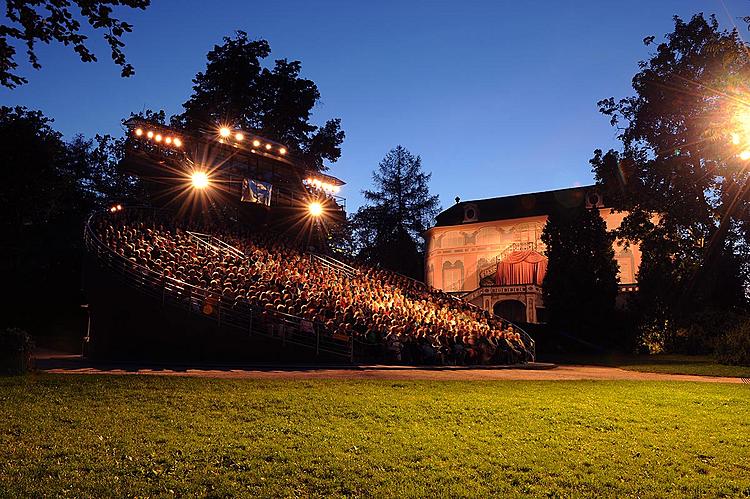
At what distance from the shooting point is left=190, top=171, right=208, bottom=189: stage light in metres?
34.3

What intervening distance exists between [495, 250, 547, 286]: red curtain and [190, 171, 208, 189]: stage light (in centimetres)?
2595

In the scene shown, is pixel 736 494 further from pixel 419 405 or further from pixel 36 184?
pixel 36 184

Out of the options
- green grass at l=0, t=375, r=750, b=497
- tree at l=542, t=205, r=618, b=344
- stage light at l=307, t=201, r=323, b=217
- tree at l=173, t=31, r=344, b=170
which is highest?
tree at l=173, t=31, r=344, b=170

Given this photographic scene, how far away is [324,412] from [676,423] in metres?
5.66

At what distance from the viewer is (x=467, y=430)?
25.6 feet

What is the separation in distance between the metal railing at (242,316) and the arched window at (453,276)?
35631 mm

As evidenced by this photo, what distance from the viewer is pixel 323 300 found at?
2081 cm

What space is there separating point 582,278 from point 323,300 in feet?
66.7

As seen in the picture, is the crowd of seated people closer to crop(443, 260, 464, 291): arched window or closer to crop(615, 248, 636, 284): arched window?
crop(615, 248, 636, 284): arched window

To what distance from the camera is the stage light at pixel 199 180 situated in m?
34.3

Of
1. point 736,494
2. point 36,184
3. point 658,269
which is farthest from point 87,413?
point 658,269

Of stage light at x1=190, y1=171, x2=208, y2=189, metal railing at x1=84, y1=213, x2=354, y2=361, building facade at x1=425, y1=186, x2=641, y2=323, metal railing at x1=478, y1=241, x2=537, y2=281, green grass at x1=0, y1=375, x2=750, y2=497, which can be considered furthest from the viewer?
metal railing at x1=478, y1=241, x2=537, y2=281

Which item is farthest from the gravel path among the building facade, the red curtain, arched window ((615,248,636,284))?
arched window ((615,248,636,284))

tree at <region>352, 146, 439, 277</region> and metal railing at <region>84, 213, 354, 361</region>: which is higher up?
tree at <region>352, 146, 439, 277</region>
